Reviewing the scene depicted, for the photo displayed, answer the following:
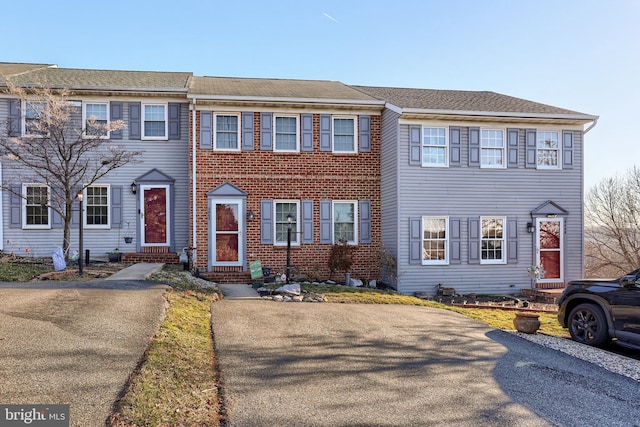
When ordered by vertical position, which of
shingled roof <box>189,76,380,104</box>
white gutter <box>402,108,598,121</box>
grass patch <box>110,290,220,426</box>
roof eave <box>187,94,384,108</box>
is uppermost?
shingled roof <box>189,76,380,104</box>

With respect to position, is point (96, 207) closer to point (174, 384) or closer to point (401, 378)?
point (174, 384)

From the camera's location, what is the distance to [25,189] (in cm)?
1380

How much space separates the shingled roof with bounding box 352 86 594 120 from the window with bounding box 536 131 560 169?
2.61ft

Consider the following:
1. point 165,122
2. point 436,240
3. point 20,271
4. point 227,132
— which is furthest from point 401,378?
point 165,122

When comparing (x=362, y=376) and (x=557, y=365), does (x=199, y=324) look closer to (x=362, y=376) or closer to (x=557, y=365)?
(x=362, y=376)

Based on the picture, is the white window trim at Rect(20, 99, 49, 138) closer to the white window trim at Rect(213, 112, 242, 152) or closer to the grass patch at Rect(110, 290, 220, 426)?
the white window trim at Rect(213, 112, 242, 152)

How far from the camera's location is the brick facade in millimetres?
13922

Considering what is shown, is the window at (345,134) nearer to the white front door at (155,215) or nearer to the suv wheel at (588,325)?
the white front door at (155,215)

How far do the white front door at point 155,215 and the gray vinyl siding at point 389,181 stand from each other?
7.22 meters

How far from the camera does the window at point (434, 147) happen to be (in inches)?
553

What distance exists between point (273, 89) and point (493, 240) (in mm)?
9284

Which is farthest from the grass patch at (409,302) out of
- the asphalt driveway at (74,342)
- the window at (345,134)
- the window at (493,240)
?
the window at (345,134)

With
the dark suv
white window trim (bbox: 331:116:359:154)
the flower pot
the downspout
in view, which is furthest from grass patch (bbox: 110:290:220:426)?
white window trim (bbox: 331:116:359:154)

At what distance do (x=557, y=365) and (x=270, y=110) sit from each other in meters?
11.1
